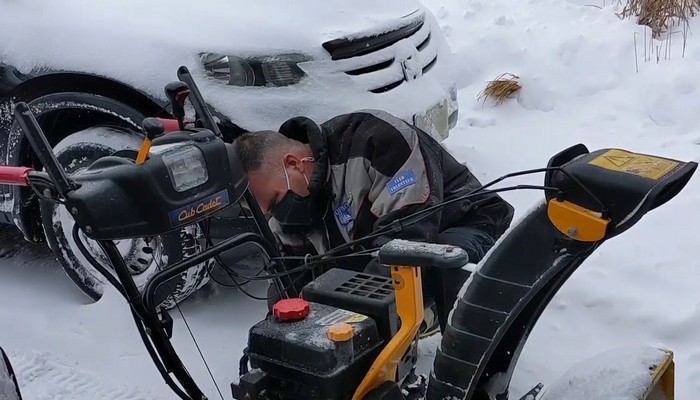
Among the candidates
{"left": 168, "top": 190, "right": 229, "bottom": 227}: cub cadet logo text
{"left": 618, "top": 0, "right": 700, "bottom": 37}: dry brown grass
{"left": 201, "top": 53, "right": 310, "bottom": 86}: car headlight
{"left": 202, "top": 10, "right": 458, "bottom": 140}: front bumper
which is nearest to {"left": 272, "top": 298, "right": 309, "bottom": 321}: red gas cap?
{"left": 168, "top": 190, "right": 229, "bottom": 227}: cub cadet logo text

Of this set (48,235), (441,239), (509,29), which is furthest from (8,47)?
(509,29)

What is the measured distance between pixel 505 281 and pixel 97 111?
2187 millimetres

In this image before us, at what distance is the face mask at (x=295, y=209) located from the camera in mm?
2848

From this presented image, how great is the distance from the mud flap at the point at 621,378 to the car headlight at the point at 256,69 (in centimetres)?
175

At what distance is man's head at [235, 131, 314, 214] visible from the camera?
2.76 m

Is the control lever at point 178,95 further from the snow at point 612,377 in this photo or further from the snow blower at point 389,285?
the snow at point 612,377

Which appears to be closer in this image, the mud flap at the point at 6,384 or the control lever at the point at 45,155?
the control lever at the point at 45,155

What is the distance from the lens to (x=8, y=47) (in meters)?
3.54

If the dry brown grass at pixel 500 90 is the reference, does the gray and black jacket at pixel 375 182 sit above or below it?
above

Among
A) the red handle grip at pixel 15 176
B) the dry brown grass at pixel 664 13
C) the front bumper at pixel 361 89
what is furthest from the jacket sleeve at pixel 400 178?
the dry brown grass at pixel 664 13

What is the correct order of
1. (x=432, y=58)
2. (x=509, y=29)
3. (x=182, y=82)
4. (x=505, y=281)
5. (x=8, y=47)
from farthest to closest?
(x=509, y=29) → (x=432, y=58) → (x=8, y=47) → (x=182, y=82) → (x=505, y=281)

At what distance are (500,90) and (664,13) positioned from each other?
1.54 m

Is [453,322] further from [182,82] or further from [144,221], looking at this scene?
[182,82]

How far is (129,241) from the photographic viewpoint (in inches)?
130
